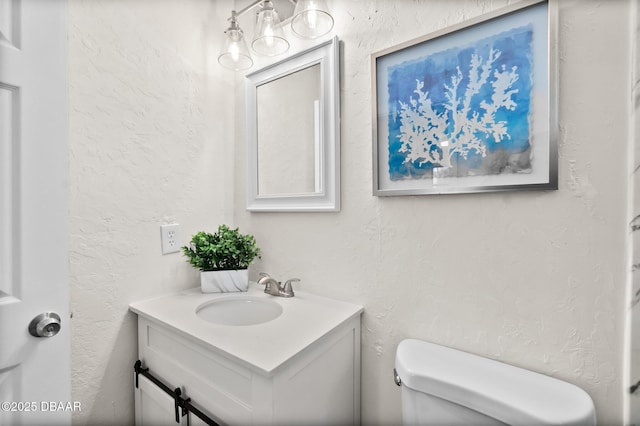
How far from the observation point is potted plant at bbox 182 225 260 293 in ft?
3.83

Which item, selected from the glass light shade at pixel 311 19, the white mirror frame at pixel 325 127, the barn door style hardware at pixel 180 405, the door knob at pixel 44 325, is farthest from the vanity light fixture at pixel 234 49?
the barn door style hardware at pixel 180 405

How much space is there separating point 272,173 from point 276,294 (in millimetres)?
505

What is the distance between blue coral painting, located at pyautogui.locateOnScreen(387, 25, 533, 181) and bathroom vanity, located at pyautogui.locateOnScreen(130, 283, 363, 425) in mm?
555

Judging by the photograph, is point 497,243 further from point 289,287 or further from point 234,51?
point 234,51

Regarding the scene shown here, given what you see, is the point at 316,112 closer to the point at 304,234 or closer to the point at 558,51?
the point at 304,234

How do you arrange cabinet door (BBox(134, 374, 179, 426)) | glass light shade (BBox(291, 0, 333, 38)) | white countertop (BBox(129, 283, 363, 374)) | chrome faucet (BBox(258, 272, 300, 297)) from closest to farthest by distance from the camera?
white countertop (BBox(129, 283, 363, 374))
cabinet door (BBox(134, 374, 179, 426))
glass light shade (BBox(291, 0, 333, 38))
chrome faucet (BBox(258, 272, 300, 297))

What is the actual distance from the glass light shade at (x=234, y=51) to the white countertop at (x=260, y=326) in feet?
3.14

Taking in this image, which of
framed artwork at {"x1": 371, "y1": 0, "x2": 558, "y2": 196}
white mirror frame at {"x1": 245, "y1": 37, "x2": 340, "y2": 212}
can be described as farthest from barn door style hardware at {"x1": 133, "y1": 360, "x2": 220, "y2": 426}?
framed artwork at {"x1": 371, "y1": 0, "x2": 558, "y2": 196}

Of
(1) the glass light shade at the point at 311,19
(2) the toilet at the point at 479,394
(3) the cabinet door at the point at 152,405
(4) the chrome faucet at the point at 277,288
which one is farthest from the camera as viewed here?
(4) the chrome faucet at the point at 277,288

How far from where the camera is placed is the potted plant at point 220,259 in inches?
46.0

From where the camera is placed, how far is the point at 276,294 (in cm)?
114

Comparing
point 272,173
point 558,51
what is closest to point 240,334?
point 272,173

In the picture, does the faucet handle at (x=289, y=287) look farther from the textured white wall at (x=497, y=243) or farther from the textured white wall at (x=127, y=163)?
the textured white wall at (x=127, y=163)

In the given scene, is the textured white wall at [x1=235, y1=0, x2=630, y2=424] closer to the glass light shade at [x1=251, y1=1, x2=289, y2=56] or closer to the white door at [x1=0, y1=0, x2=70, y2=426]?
the glass light shade at [x1=251, y1=1, x2=289, y2=56]
